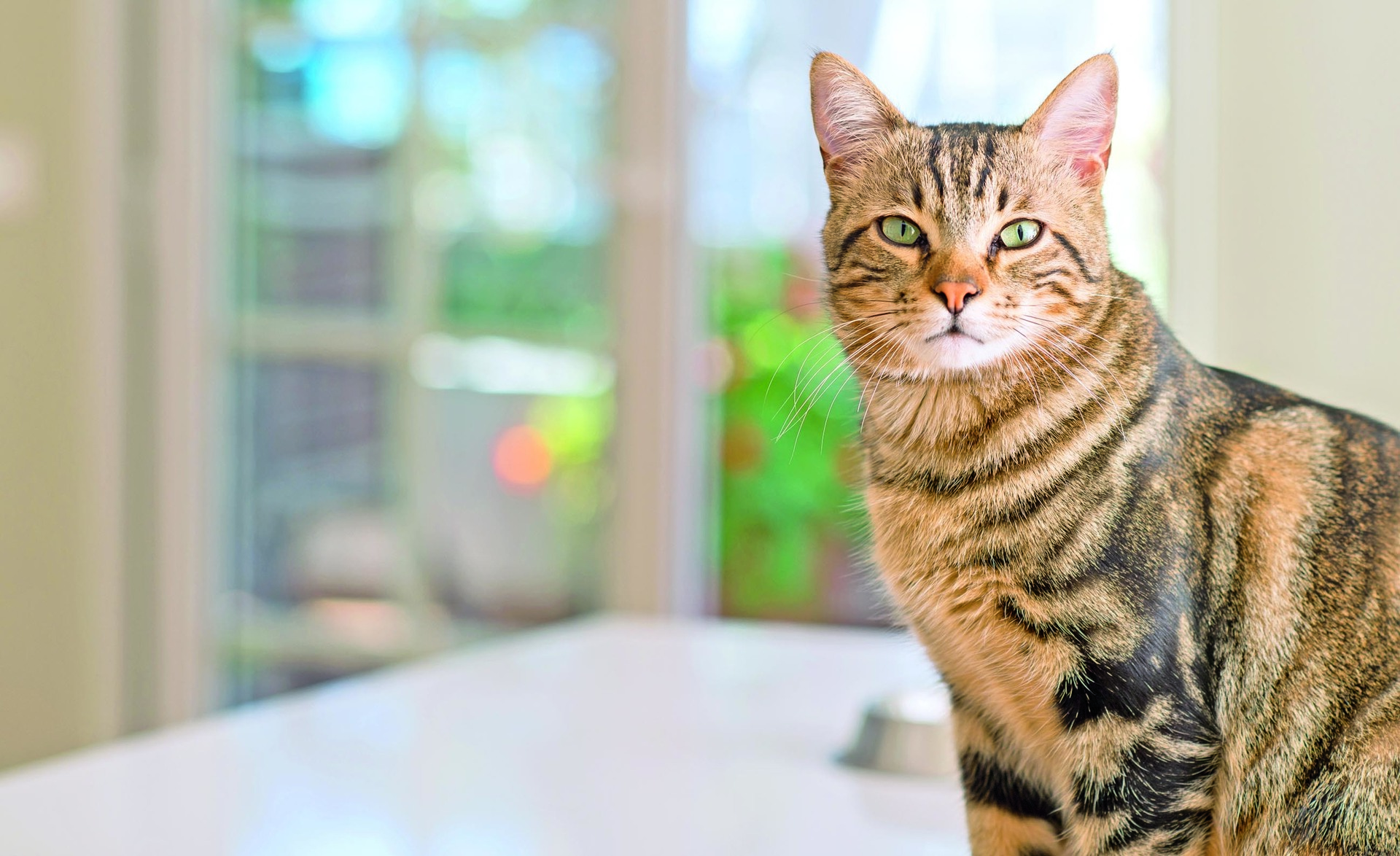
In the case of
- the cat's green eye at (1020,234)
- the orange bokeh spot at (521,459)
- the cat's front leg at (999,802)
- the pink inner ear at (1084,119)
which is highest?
the pink inner ear at (1084,119)

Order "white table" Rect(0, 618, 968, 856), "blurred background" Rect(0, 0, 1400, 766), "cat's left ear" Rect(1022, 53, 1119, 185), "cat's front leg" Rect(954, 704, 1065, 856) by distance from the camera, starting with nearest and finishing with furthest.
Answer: "cat's left ear" Rect(1022, 53, 1119, 185), "cat's front leg" Rect(954, 704, 1065, 856), "white table" Rect(0, 618, 968, 856), "blurred background" Rect(0, 0, 1400, 766)

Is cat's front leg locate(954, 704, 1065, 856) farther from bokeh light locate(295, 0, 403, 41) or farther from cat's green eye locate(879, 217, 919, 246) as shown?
bokeh light locate(295, 0, 403, 41)

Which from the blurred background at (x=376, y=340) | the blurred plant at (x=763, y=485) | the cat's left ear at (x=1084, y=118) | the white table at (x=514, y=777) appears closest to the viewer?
the cat's left ear at (x=1084, y=118)

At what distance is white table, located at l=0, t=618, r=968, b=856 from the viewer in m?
0.69

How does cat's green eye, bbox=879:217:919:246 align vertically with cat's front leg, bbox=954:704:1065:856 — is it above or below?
above

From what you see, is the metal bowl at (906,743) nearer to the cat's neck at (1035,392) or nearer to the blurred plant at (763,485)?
the cat's neck at (1035,392)

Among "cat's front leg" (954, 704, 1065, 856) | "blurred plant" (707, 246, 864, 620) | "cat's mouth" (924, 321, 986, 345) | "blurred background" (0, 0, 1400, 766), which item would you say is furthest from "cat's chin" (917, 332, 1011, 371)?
"blurred plant" (707, 246, 864, 620)

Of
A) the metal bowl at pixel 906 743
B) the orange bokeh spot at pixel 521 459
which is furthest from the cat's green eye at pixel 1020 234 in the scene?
the orange bokeh spot at pixel 521 459

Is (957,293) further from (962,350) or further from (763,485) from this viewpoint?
(763,485)

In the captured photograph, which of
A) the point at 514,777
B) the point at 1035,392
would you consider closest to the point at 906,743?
the point at 514,777

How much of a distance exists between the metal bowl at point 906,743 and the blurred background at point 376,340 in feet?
1.88

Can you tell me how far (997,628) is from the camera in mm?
469

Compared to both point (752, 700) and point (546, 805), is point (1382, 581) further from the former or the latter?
point (752, 700)

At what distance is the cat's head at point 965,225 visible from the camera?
448 millimetres
